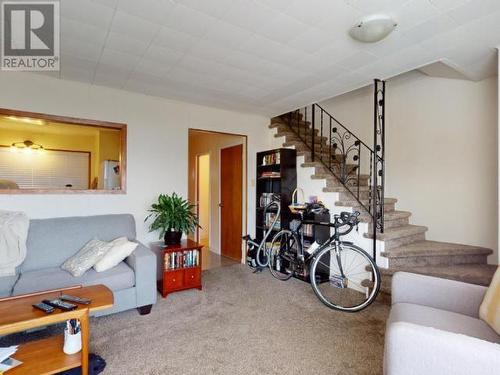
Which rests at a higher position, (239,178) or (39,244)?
(239,178)

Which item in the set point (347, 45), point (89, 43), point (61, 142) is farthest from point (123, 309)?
point (61, 142)

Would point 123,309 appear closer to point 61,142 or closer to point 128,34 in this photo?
point 128,34

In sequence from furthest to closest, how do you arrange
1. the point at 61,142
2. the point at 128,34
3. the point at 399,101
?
the point at 61,142
the point at 399,101
the point at 128,34

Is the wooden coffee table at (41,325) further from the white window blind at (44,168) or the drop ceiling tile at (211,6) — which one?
the white window blind at (44,168)

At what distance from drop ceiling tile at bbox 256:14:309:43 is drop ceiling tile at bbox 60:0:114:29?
1.12 meters

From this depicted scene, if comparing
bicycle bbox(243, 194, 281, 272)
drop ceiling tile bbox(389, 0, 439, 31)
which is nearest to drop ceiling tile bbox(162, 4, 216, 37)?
drop ceiling tile bbox(389, 0, 439, 31)

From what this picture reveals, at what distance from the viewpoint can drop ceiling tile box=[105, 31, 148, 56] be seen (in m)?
2.21

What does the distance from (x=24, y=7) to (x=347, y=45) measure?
8.15 ft

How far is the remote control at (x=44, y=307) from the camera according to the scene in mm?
1593

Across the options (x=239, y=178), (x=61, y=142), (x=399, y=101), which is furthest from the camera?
(x=61, y=142)

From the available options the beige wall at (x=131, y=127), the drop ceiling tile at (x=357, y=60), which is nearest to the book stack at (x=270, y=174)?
the beige wall at (x=131, y=127)

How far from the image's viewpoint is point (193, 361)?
1.86 metres

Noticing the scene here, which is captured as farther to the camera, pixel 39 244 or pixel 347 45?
pixel 39 244

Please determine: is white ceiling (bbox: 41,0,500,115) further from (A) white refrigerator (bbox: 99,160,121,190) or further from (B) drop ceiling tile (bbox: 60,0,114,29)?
(A) white refrigerator (bbox: 99,160,121,190)
